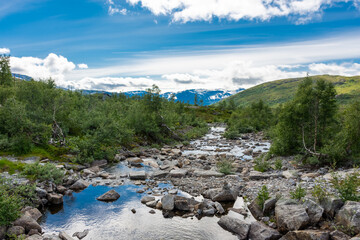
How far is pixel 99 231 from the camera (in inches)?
624

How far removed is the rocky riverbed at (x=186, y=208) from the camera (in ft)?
47.6

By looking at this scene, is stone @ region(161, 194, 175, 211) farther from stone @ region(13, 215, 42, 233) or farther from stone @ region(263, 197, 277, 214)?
stone @ region(13, 215, 42, 233)

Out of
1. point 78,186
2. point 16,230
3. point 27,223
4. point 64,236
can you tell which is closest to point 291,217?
point 64,236

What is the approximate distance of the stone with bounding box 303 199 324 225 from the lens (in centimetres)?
1430

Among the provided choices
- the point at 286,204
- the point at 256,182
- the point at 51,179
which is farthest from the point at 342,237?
the point at 51,179

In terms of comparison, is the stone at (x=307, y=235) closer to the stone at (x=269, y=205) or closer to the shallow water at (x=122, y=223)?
the stone at (x=269, y=205)

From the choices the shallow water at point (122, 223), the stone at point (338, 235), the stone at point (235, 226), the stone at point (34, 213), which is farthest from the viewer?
the stone at point (34, 213)

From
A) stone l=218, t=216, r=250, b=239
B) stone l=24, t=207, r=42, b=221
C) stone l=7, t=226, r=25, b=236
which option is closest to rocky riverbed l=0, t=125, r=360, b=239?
stone l=218, t=216, r=250, b=239

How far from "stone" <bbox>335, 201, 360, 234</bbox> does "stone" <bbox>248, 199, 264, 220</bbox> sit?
495 cm

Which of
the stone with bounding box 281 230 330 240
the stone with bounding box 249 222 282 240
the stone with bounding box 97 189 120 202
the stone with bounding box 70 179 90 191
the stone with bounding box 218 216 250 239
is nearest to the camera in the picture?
the stone with bounding box 281 230 330 240

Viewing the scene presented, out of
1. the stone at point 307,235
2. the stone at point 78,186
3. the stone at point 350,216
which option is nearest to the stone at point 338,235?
the stone at point 307,235

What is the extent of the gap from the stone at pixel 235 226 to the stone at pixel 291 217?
216cm

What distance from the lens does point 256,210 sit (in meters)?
17.7

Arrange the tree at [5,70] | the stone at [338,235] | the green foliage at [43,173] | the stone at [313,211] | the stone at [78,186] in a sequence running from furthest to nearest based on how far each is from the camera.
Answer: the tree at [5,70], the stone at [78,186], the green foliage at [43,173], the stone at [313,211], the stone at [338,235]
